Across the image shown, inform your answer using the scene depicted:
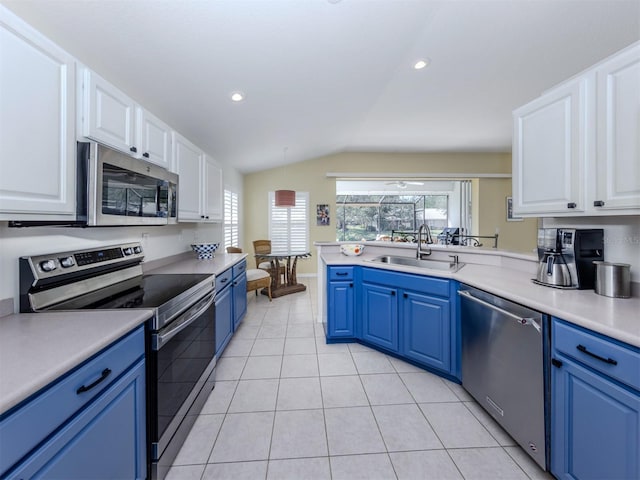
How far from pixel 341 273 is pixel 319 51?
2.00 meters

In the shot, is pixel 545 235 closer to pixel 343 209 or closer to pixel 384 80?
A: pixel 384 80

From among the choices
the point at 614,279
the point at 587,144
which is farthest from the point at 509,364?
the point at 587,144

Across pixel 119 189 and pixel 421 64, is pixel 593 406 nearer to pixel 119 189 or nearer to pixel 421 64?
pixel 119 189

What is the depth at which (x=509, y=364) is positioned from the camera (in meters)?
1.54

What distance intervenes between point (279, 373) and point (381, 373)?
0.88 meters

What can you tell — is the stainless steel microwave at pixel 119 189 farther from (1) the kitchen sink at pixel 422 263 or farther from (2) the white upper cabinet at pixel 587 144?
(2) the white upper cabinet at pixel 587 144

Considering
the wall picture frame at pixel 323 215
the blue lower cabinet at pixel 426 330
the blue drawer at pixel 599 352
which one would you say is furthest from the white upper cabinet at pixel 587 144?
the wall picture frame at pixel 323 215

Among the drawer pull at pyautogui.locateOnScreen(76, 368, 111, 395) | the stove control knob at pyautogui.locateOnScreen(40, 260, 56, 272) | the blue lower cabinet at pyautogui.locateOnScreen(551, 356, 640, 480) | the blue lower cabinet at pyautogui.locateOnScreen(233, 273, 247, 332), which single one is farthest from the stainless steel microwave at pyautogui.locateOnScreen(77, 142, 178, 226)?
the blue lower cabinet at pyautogui.locateOnScreen(551, 356, 640, 480)

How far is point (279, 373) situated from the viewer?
2.31 meters

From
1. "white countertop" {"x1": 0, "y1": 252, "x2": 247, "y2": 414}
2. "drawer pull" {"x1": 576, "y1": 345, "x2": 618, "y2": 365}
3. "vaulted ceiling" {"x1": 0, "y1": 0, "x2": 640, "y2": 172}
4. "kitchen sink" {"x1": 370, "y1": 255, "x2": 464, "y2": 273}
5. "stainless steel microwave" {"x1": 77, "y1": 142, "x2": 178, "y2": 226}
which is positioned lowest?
"drawer pull" {"x1": 576, "y1": 345, "x2": 618, "y2": 365}

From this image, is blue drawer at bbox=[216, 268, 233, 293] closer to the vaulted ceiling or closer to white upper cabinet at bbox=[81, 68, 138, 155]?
white upper cabinet at bbox=[81, 68, 138, 155]

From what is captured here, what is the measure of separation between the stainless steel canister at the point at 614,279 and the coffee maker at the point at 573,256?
0.11 meters

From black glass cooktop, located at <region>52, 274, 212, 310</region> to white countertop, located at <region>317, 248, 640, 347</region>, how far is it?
172cm

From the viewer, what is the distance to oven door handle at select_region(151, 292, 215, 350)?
128cm
